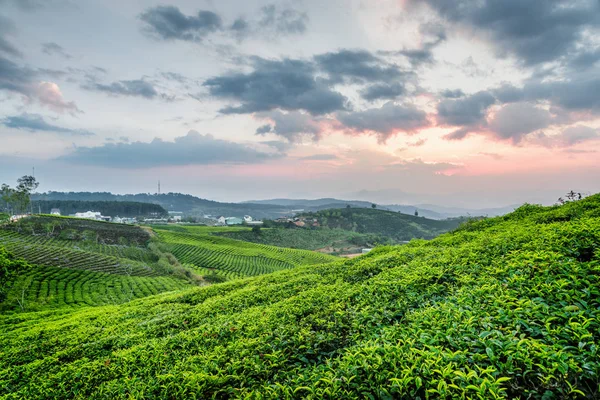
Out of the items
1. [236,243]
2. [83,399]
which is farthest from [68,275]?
[236,243]

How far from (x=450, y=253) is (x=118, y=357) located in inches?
264

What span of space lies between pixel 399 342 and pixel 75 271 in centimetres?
4800

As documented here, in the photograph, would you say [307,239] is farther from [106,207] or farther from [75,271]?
[106,207]

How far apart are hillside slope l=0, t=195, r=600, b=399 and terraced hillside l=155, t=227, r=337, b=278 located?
52.6 meters

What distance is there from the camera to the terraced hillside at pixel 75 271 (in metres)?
28.8

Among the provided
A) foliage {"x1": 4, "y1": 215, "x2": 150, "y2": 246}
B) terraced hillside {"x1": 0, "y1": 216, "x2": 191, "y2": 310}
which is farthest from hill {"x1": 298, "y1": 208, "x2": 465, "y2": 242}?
terraced hillside {"x1": 0, "y1": 216, "x2": 191, "y2": 310}

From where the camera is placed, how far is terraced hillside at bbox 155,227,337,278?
212ft

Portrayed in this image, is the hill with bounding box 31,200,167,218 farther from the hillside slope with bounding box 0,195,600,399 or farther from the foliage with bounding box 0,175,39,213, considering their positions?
the hillside slope with bounding box 0,195,600,399

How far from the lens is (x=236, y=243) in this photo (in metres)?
88.0

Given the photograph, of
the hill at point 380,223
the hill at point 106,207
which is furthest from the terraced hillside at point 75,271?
the hill at point 380,223

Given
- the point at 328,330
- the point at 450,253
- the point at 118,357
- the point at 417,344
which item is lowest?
the point at 118,357

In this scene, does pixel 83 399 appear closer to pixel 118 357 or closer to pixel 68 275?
pixel 118 357

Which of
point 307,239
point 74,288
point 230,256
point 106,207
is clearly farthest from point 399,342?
point 106,207

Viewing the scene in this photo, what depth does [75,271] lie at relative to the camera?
39125mm
